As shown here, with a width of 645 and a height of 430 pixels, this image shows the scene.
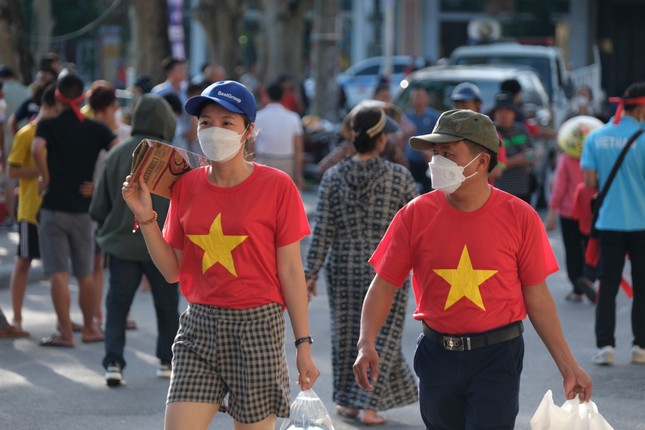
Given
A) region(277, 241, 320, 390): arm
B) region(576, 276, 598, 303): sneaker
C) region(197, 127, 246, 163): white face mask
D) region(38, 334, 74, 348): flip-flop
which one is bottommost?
region(576, 276, 598, 303): sneaker

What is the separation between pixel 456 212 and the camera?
486 centimetres

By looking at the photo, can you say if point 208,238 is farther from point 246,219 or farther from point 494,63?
point 494,63

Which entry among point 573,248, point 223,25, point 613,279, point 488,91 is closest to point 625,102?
point 613,279

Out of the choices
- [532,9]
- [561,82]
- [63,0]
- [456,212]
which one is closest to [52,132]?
Result: [456,212]

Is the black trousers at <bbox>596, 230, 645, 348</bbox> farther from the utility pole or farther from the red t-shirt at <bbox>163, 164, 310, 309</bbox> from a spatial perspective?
the utility pole

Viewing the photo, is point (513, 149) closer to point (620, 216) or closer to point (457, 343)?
point (620, 216)

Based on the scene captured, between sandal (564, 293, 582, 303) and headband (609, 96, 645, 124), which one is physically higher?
headband (609, 96, 645, 124)

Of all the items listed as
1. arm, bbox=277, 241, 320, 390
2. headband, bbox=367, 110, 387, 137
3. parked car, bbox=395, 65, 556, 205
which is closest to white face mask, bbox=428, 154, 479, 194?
arm, bbox=277, 241, 320, 390

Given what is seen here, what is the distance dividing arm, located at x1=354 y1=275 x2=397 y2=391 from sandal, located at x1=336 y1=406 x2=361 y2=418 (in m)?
2.50

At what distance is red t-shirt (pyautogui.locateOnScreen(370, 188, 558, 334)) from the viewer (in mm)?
4781

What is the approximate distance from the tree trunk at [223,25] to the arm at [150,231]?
23933mm

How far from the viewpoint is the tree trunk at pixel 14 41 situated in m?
17.1

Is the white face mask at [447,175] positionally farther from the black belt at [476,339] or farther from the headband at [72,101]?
the headband at [72,101]

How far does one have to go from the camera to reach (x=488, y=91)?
19203 millimetres
